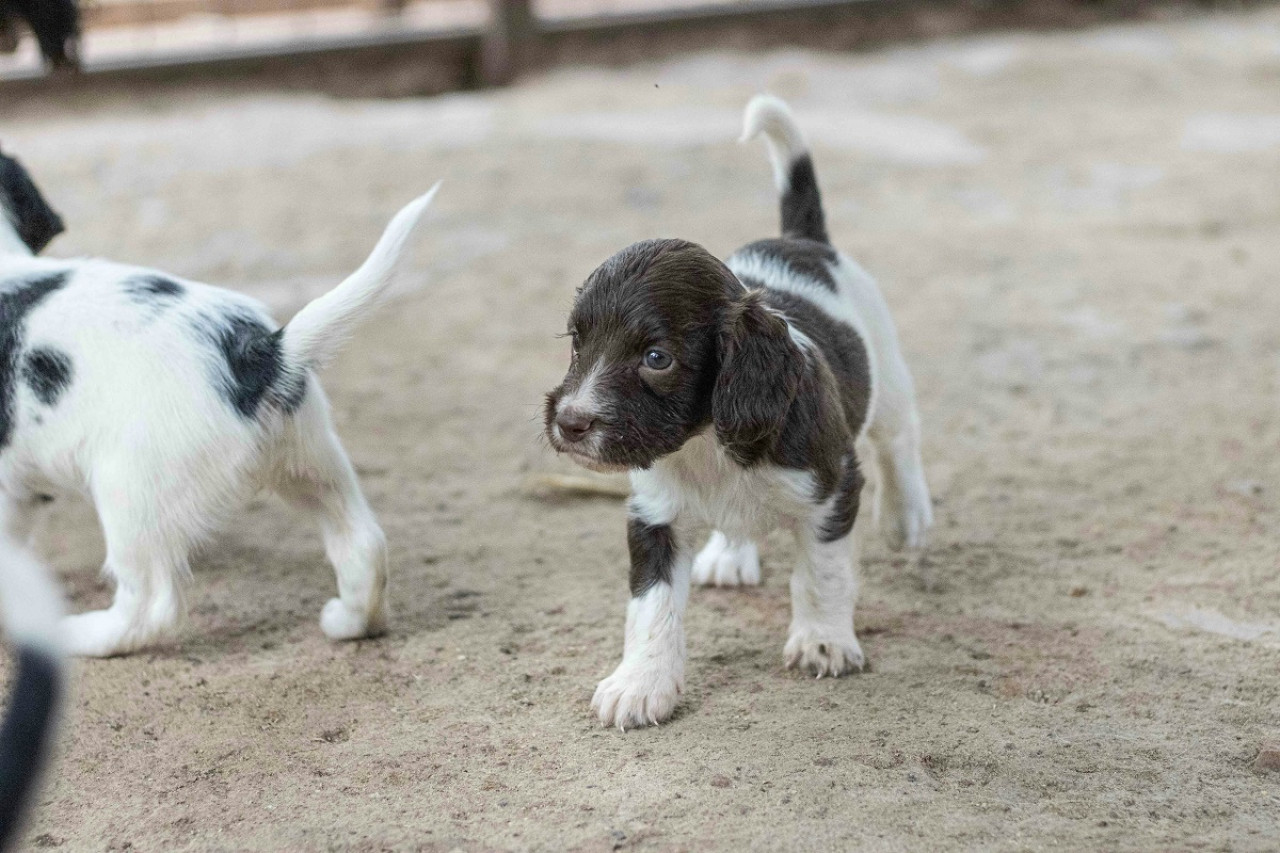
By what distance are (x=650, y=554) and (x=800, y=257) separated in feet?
3.93

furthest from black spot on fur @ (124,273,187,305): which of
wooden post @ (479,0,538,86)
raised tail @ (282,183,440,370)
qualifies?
wooden post @ (479,0,538,86)

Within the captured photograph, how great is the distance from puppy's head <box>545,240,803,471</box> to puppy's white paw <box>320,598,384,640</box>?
3.59 ft

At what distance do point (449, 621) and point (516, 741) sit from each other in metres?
0.85

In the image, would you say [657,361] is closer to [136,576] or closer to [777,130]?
[777,130]

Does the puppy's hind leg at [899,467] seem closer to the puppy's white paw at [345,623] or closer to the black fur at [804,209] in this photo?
the black fur at [804,209]

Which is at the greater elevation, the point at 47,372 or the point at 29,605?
the point at 29,605

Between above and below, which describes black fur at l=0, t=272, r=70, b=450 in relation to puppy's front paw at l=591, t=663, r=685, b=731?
above

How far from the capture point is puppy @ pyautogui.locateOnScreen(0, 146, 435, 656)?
3646 millimetres

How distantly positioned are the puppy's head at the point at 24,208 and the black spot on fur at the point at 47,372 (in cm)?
72

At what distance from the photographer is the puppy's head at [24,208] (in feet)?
14.1

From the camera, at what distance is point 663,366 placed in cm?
325

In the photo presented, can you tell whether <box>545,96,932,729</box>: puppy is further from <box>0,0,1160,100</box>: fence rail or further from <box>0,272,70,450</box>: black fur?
<box>0,0,1160,100</box>: fence rail

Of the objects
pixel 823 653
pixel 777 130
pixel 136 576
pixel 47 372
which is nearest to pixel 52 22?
pixel 47 372

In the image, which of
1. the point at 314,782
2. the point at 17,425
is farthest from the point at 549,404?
the point at 17,425
